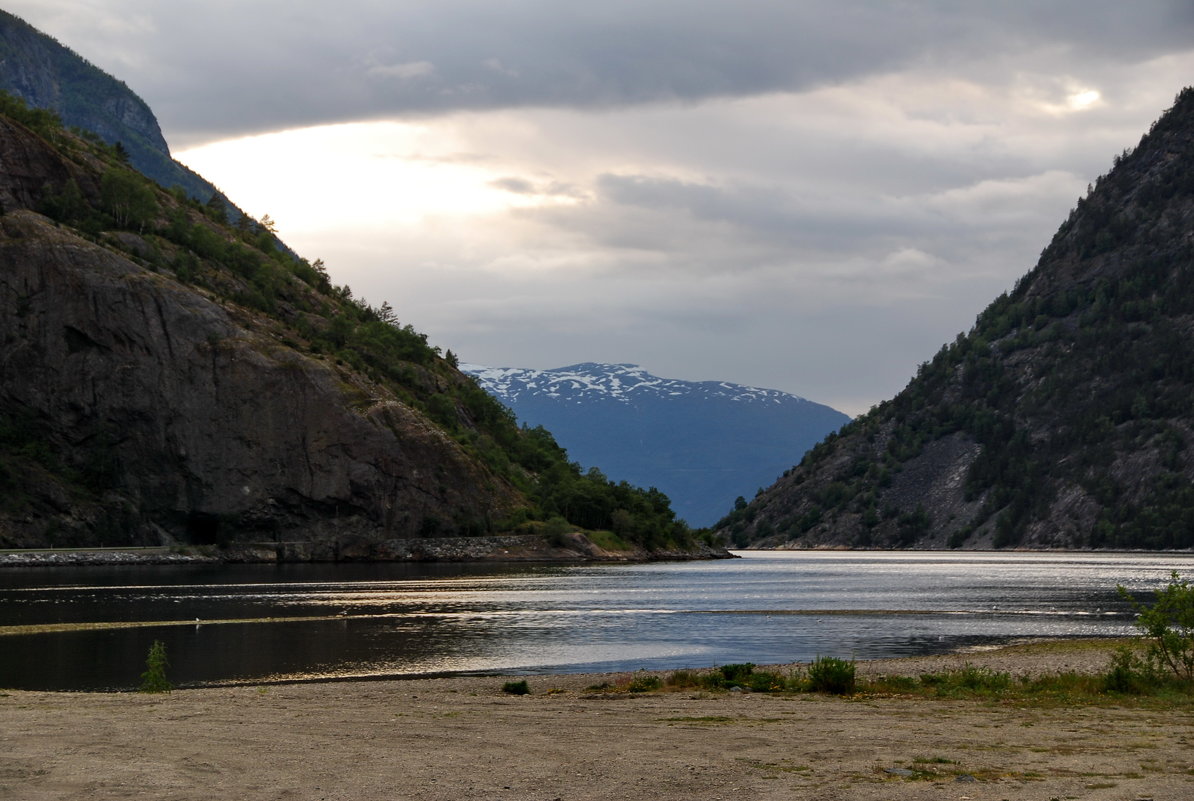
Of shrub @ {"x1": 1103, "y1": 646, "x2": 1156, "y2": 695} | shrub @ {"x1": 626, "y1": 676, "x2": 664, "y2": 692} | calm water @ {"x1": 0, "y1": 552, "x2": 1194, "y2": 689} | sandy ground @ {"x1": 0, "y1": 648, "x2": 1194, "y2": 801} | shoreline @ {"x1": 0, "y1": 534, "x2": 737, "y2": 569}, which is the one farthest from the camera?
shoreline @ {"x1": 0, "y1": 534, "x2": 737, "y2": 569}

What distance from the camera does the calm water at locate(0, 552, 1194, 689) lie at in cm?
5747

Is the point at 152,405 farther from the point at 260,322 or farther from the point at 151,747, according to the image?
the point at 151,747

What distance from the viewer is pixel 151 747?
2500cm

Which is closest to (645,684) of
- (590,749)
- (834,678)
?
(834,678)

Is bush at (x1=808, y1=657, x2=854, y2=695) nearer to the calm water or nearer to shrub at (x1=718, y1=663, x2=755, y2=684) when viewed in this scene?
shrub at (x1=718, y1=663, x2=755, y2=684)

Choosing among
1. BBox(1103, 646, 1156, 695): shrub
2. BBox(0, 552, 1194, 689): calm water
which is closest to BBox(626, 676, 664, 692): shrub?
BBox(0, 552, 1194, 689): calm water

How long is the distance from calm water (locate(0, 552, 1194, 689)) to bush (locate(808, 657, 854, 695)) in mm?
16977

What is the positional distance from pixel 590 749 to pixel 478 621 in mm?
56291

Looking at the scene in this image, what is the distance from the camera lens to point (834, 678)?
39.5 metres

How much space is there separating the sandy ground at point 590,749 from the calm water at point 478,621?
19317mm

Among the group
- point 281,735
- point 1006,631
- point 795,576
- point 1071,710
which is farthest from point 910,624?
point 795,576

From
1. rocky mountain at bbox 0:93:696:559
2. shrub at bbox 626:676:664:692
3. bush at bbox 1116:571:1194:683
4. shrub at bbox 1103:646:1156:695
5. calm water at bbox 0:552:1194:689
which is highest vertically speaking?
rocky mountain at bbox 0:93:696:559

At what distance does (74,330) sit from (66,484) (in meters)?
22.0

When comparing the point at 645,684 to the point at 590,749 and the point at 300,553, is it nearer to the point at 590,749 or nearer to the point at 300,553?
the point at 590,749
